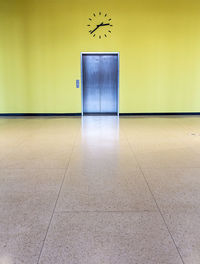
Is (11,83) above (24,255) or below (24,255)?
above

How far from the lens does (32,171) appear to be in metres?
3.76

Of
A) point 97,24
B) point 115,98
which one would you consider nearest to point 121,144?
point 115,98

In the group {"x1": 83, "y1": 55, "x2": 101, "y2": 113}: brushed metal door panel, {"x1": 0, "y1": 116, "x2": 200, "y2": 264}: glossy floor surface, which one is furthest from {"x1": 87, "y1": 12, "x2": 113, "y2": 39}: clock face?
{"x1": 0, "y1": 116, "x2": 200, "y2": 264}: glossy floor surface

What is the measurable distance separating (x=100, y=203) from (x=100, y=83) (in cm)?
811

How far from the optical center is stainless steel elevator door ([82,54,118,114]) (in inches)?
397

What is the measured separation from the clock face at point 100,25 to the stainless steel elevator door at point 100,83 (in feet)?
2.62

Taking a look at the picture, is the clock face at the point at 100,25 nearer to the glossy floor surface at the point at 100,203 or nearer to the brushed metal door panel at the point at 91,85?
the brushed metal door panel at the point at 91,85

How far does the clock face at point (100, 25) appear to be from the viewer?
9.57 m

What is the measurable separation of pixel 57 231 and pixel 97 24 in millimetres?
8998

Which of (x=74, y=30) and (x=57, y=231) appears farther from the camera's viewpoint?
(x=74, y=30)

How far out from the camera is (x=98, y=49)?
32.1 feet

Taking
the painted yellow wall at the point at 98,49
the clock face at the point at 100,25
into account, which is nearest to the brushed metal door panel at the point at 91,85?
the painted yellow wall at the point at 98,49

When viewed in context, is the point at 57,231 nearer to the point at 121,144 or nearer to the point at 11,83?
the point at 121,144

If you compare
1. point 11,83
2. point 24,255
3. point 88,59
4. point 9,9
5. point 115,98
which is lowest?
point 24,255
